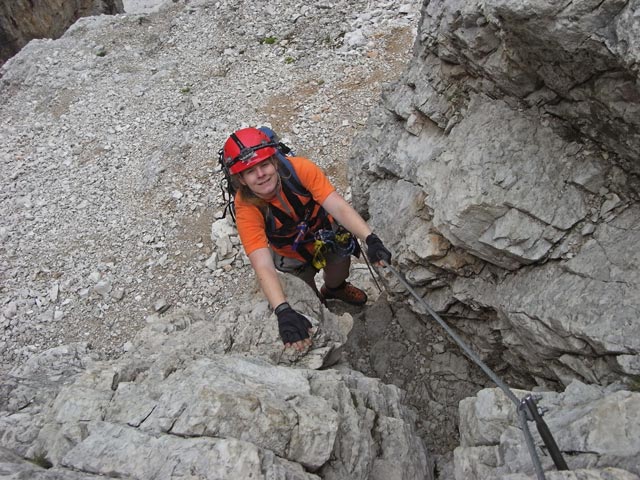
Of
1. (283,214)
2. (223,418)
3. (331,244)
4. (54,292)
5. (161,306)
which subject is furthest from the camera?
(54,292)

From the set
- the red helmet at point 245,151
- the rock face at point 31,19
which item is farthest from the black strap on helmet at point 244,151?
the rock face at point 31,19

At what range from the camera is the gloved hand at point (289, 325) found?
17.0ft

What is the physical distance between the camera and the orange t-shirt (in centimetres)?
538

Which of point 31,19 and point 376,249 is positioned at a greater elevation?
point 31,19

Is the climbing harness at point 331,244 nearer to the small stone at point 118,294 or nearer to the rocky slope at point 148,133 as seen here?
the rocky slope at point 148,133

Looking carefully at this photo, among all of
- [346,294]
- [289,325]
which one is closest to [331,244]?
[289,325]

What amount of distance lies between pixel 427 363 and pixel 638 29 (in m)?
5.09

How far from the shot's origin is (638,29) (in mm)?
3201

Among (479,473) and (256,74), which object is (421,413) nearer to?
(479,473)

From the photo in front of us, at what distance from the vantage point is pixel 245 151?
496cm

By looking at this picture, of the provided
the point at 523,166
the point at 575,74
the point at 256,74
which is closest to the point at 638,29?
the point at 575,74

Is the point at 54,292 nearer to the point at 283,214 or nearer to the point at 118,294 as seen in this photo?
the point at 118,294

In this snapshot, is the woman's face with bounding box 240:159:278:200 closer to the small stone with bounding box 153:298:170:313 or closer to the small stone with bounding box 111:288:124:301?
the small stone with bounding box 153:298:170:313

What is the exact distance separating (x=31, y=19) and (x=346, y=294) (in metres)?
26.6
